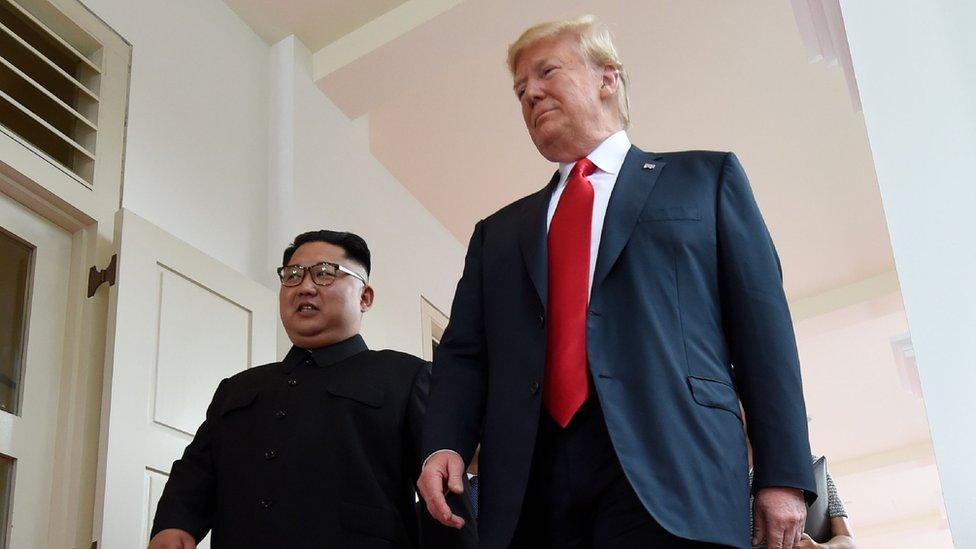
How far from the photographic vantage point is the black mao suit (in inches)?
85.0

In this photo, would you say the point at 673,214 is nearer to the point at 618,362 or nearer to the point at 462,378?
the point at 618,362

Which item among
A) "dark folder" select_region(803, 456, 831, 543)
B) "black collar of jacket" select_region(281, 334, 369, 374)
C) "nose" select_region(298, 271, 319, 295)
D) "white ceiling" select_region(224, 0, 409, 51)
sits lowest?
"dark folder" select_region(803, 456, 831, 543)

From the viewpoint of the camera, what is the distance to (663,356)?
1473 mm

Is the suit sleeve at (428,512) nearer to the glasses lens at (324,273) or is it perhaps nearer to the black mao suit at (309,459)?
the black mao suit at (309,459)

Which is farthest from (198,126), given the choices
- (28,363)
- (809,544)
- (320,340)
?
(809,544)

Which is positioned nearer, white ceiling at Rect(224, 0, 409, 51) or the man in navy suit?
the man in navy suit

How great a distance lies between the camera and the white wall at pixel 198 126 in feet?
12.3

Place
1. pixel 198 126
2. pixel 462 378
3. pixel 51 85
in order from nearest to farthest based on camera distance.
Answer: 1. pixel 462 378
2. pixel 51 85
3. pixel 198 126

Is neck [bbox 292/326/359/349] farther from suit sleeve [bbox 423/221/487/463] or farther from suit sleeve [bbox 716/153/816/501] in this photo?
suit sleeve [bbox 716/153/816/501]

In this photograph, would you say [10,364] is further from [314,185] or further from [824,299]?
[824,299]

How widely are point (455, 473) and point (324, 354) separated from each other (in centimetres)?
98

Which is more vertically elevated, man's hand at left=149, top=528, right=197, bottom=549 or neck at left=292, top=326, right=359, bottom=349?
neck at left=292, top=326, right=359, bottom=349

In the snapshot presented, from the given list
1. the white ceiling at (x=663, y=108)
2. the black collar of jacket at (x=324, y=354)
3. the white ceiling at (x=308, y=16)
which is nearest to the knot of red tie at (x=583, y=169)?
the black collar of jacket at (x=324, y=354)

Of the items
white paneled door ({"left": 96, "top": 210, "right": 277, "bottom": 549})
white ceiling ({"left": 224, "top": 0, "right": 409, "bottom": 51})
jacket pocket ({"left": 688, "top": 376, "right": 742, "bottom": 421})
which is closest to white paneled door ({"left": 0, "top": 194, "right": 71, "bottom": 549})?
white paneled door ({"left": 96, "top": 210, "right": 277, "bottom": 549})
